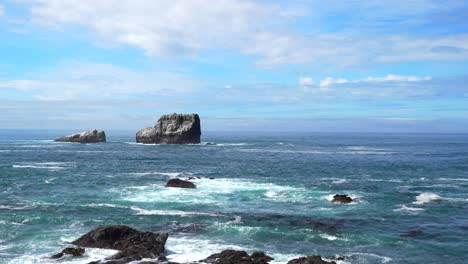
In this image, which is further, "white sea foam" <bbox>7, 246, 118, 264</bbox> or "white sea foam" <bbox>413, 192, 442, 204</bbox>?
"white sea foam" <bbox>413, 192, 442, 204</bbox>

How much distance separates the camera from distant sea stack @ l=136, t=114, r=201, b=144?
548 feet

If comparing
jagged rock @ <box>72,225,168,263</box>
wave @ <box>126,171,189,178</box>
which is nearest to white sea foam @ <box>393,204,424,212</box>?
jagged rock @ <box>72,225,168,263</box>

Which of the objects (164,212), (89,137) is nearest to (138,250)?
(164,212)

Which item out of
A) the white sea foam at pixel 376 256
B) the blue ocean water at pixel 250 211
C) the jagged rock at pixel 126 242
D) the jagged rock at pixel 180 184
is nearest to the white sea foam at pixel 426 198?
the blue ocean water at pixel 250 211

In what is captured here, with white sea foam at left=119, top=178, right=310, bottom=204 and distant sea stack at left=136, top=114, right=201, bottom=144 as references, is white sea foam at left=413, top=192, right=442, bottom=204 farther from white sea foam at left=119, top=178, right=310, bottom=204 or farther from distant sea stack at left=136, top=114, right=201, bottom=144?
distant sea stack at left=136, top=114, right=201, bottom=144

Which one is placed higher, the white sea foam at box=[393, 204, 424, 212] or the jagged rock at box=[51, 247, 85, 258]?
the white sea foam at box=[393, 204, 424, 212]

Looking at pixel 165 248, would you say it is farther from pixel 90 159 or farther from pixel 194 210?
pixel 90 159

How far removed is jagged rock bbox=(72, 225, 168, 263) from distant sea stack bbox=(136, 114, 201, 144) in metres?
130

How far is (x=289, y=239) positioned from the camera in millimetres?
39594

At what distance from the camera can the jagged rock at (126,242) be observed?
1308 inches

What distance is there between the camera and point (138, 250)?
3375 centimetres

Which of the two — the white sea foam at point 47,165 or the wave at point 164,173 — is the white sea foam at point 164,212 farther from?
the white sea foam at point 47,165

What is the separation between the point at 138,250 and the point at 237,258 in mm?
7273

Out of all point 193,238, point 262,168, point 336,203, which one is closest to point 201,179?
point 262,168
